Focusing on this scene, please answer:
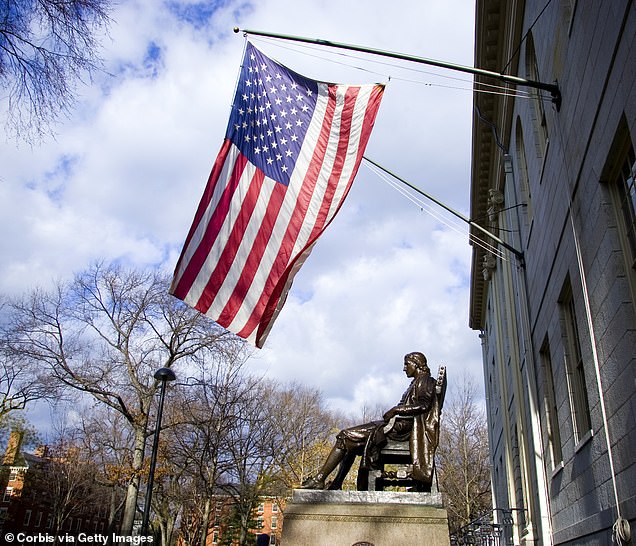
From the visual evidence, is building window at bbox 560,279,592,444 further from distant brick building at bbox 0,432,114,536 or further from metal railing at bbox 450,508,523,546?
distant brick building at bbox 0,432,114,536

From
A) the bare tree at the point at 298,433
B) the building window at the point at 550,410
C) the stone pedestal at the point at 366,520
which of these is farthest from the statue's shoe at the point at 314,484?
the bare tree at the point at 298,433

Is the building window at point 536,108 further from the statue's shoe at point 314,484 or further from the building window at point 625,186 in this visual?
the statue's shoe at point 314,484

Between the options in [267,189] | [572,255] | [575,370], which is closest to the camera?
[267,189]

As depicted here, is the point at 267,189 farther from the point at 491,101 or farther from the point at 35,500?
the point at 35,500

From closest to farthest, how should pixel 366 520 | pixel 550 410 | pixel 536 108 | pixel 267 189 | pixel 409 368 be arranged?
1. pixel 366 520
2. pixel 267 189
3. pixel 409 368
4. pixel 550 410
5. pixel 536 108

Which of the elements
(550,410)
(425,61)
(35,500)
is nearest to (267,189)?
(425,61)

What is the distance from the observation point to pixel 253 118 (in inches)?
337

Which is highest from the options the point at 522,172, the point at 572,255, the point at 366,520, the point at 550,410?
the point at 522,172

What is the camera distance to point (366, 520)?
7691mm

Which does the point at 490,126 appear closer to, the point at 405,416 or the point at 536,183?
the point at 536,183

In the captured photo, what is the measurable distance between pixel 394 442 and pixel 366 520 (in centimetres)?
128

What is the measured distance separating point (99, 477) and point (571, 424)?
36.5 metres

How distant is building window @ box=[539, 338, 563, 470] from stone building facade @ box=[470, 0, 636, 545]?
2 centimetres

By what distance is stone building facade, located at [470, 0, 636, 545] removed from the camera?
242 inches
